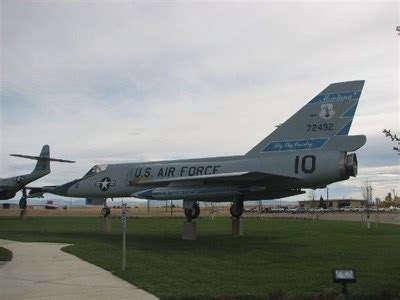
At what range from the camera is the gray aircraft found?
1833 centimetres

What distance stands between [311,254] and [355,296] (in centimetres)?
645

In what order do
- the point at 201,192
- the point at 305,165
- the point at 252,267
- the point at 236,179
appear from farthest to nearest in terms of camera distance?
1. the point at 201,192
2. the point at 236,179
3. the point at 305,165
4. the point at 252,267

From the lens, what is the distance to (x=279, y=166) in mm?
19219

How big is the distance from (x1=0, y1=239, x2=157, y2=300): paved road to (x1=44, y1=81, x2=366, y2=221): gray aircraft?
308 inches

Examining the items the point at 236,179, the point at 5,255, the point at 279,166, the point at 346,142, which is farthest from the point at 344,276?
the point at 236,179

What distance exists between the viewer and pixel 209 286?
8.99m

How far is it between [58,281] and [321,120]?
1255cm

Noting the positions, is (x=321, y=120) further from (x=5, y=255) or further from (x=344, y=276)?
(x=344, y=276)

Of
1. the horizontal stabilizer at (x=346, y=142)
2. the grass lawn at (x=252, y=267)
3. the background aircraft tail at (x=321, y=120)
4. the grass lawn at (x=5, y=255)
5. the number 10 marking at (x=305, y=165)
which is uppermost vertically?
the background aircraft tail at (x=321, y=120)

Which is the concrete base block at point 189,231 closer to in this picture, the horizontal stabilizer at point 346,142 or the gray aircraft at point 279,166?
the gray aircraft at point 279,166

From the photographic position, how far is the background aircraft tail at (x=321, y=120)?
60.4 ft

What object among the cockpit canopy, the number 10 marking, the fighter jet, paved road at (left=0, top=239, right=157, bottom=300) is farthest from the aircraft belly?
the fighter jet

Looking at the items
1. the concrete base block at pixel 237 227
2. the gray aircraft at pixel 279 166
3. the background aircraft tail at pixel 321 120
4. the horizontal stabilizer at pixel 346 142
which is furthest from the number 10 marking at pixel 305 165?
the concrete base block at pixel 237 227

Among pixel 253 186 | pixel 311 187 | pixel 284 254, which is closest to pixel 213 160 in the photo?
pixel 253 186
